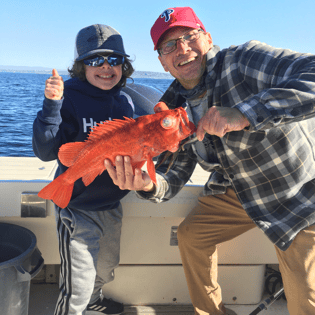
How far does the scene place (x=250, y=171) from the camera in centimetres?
229

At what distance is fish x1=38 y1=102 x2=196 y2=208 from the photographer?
1.65 metres

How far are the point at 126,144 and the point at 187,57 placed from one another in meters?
1.02

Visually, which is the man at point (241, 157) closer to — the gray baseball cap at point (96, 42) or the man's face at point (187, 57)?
the man's face at point (187, 57)

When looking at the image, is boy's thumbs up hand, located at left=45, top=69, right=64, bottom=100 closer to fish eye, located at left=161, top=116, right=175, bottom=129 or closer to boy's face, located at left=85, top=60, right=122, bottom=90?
boy's face, located at left=85, top=60, right=122, bottom=90

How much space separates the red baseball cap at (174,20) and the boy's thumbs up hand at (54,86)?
2.92 ft

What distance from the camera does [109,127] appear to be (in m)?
1.79

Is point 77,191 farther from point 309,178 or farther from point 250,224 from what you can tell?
point 309,178

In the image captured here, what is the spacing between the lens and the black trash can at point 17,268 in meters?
2.27

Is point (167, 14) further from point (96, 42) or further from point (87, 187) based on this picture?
point (87, 187)

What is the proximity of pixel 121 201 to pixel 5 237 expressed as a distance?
3.63 ft

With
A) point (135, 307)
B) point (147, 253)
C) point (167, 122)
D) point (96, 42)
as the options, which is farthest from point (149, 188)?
point (135, 307)

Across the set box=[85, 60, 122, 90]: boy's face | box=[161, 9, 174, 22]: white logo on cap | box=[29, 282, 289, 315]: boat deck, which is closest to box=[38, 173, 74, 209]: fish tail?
box=[85, 60, 122, 90]: boy's face

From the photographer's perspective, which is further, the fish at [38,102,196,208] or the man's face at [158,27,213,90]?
the man's face at [158,27,213,90]

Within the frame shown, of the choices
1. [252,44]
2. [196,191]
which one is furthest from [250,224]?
[252,44]
